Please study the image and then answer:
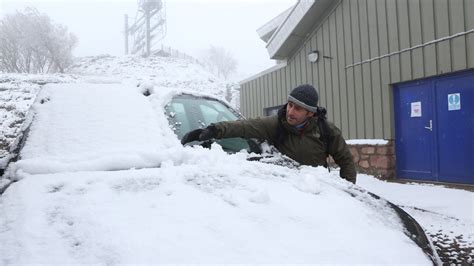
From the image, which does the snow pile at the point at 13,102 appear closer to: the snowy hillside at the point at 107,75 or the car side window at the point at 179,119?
the snowy hillside at the point at 107,75

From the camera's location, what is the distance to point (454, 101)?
563 centimetres

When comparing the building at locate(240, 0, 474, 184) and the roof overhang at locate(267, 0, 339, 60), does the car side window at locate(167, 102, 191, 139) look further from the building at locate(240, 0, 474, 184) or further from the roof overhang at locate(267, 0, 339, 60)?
the roof overhang at locate(267, 0, 339, 60)

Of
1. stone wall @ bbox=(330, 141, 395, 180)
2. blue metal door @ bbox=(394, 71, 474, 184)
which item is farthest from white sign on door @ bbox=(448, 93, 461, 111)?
stone wall @ bbox=(330, 141, 395, 180)

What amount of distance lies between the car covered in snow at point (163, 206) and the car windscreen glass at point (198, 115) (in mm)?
161

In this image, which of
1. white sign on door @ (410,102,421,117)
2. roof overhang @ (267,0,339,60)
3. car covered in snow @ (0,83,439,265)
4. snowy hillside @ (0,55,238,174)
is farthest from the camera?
snowy hillside @ (0,55,238,174)

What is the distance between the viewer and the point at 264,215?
129cm

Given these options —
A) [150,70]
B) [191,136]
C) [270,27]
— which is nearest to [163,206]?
[191,136]

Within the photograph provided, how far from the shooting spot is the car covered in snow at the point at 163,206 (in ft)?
3.51

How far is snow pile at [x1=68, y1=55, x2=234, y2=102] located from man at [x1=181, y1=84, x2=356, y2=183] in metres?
30.6

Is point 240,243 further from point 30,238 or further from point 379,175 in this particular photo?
point 379,175

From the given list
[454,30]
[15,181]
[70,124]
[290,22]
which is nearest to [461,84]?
[454,30]

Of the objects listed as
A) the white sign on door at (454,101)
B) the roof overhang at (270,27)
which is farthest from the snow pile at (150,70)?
the white sign on door at (454,101)

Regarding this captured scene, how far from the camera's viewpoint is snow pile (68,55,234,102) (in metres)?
36.5

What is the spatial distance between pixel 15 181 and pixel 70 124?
0.53 m
